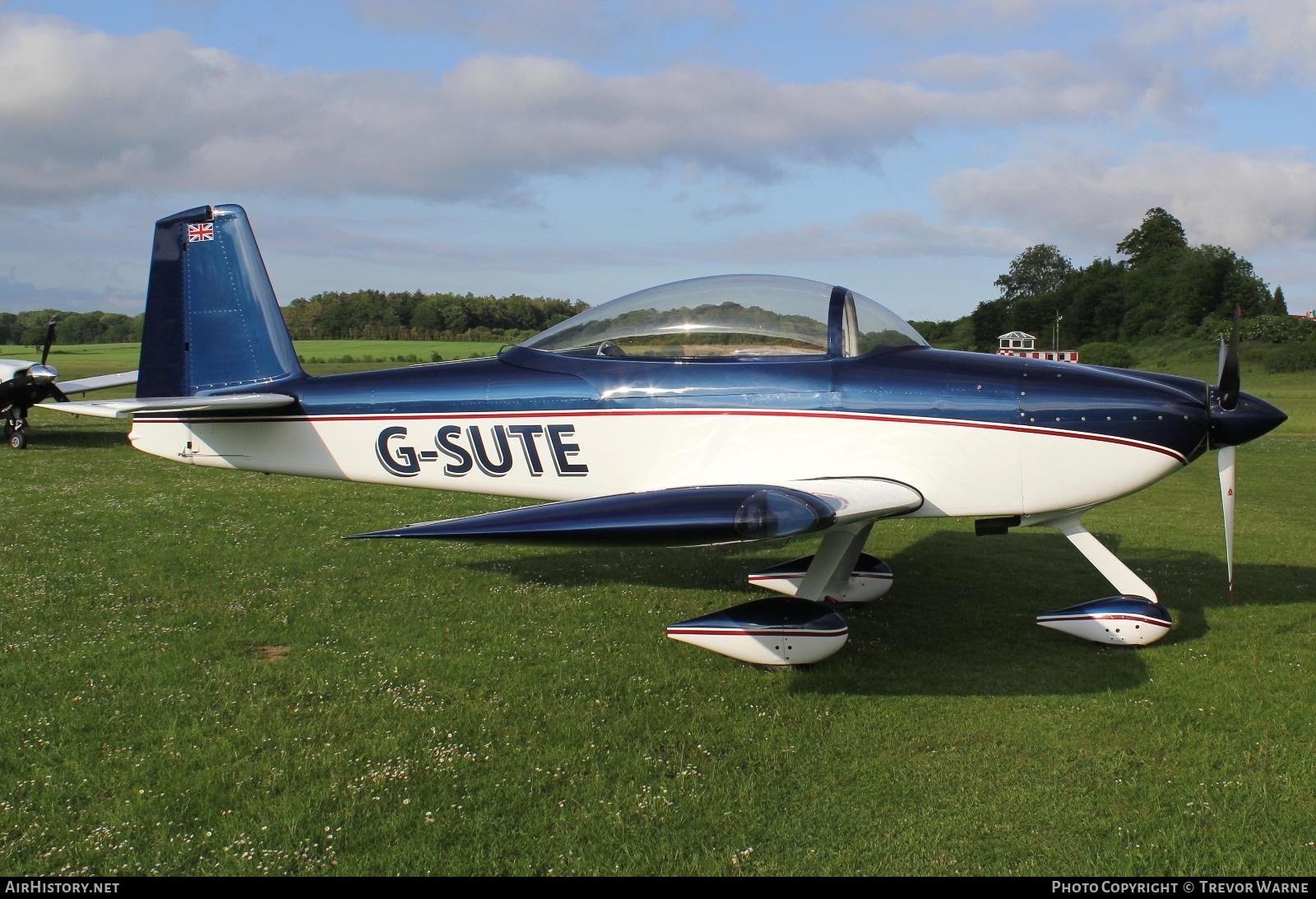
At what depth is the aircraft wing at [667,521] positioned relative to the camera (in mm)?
4328

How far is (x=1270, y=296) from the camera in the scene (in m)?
69.6

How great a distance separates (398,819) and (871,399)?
3.40 m

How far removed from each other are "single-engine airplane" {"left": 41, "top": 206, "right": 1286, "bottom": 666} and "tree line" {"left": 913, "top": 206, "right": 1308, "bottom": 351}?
48552 millimetres

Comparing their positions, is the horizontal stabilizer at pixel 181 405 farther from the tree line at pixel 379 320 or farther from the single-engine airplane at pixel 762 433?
the tree line at pixel 379 320

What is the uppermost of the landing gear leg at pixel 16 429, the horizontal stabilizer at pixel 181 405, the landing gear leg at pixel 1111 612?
the horizontal stabilizer at pixel 181 405

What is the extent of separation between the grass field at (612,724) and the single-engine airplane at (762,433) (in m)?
0.60

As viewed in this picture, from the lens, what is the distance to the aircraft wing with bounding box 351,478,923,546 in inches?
170

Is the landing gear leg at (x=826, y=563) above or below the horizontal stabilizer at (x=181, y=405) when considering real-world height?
below

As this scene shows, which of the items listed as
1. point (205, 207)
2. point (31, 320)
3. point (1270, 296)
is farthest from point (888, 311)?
point (31, 320)

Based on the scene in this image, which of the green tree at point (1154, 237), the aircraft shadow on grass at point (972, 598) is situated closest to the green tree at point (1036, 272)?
the green tree at point (1154, 237)

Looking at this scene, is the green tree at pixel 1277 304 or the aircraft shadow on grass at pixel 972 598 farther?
the green tree at pixel 1277 304

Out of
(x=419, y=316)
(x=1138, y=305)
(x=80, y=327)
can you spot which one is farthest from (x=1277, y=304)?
(x=80, y=327)

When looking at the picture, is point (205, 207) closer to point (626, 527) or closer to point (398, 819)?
point (626, 527)

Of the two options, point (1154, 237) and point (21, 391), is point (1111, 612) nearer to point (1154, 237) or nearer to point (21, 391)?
point (21, 391)
